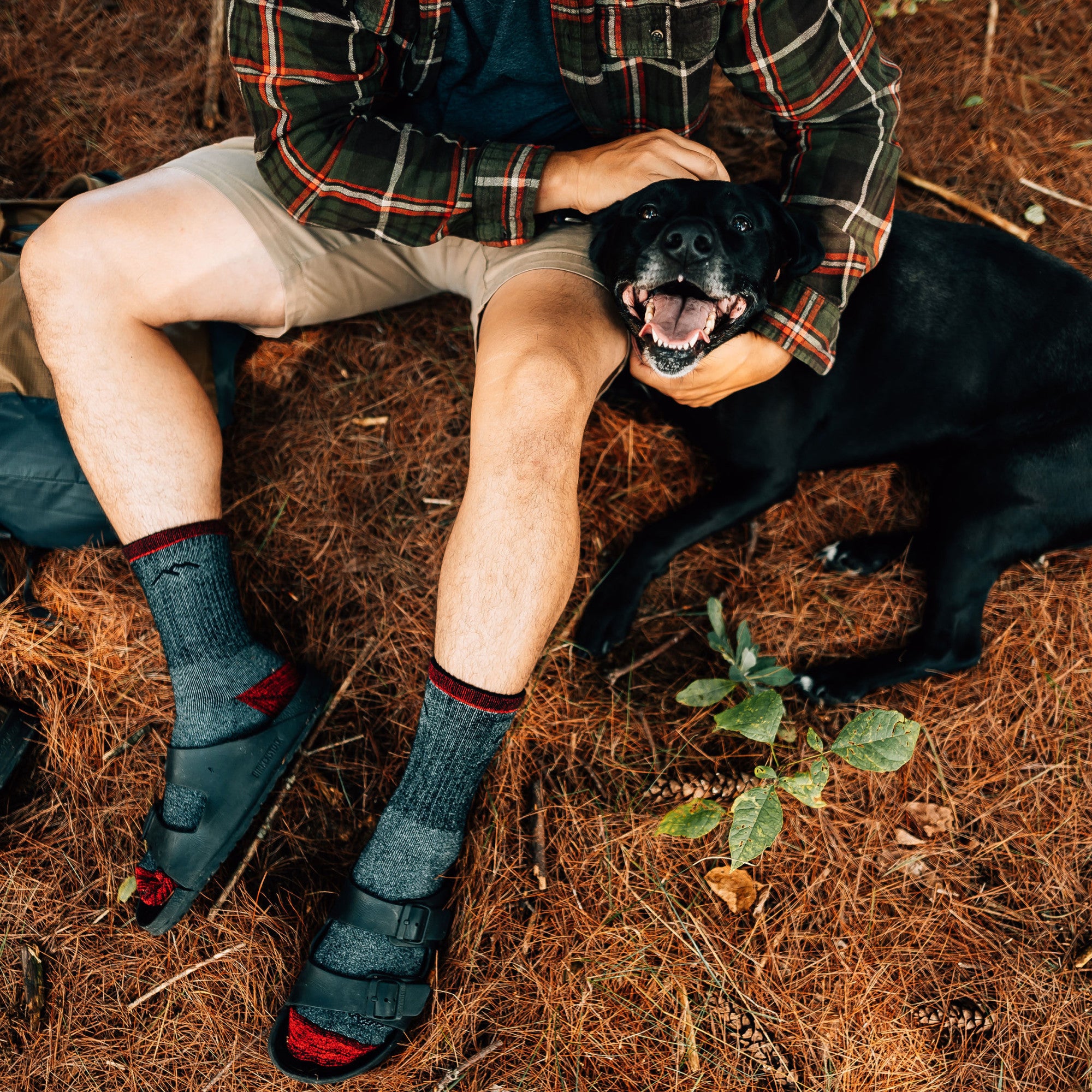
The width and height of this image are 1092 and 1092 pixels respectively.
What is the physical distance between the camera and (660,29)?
76.8 inches

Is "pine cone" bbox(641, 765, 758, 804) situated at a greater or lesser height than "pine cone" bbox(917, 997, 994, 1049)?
greater

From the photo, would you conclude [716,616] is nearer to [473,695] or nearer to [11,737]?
[473,695]

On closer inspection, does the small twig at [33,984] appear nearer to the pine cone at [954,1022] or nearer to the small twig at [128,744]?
the small twig at [128,744]

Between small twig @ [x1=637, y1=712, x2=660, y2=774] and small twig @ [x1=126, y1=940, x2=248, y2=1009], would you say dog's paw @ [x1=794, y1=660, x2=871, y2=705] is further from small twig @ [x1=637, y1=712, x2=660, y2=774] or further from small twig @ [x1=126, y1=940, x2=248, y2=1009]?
small twig @ [x1=126, y1=940, x2=248, y2=1009]

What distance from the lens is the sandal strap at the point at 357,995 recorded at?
1917 millimetres

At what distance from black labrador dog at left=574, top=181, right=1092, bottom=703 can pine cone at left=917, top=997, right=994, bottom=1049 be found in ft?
2.92

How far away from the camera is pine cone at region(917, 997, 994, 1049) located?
2.12m

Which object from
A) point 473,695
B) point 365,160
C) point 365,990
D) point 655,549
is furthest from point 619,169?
point 365,990

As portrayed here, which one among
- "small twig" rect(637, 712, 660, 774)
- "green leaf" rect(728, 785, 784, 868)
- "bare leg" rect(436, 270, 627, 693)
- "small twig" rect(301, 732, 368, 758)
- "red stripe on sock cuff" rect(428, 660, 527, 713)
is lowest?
"small twig" rect(301, 732, 368, 758)

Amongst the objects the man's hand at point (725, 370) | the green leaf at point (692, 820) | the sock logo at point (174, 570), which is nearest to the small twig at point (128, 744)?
the sock logo at point (174, 570)

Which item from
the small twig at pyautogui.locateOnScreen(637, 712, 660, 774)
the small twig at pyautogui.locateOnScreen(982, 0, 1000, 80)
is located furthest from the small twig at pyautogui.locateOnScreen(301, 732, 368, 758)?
the small twig at pyautogui.locateOnScreen(982, 0, 1000, 80)

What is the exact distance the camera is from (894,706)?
97.0 inches

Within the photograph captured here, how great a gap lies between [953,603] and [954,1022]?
1.21 metres

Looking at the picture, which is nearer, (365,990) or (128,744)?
(365,990)
